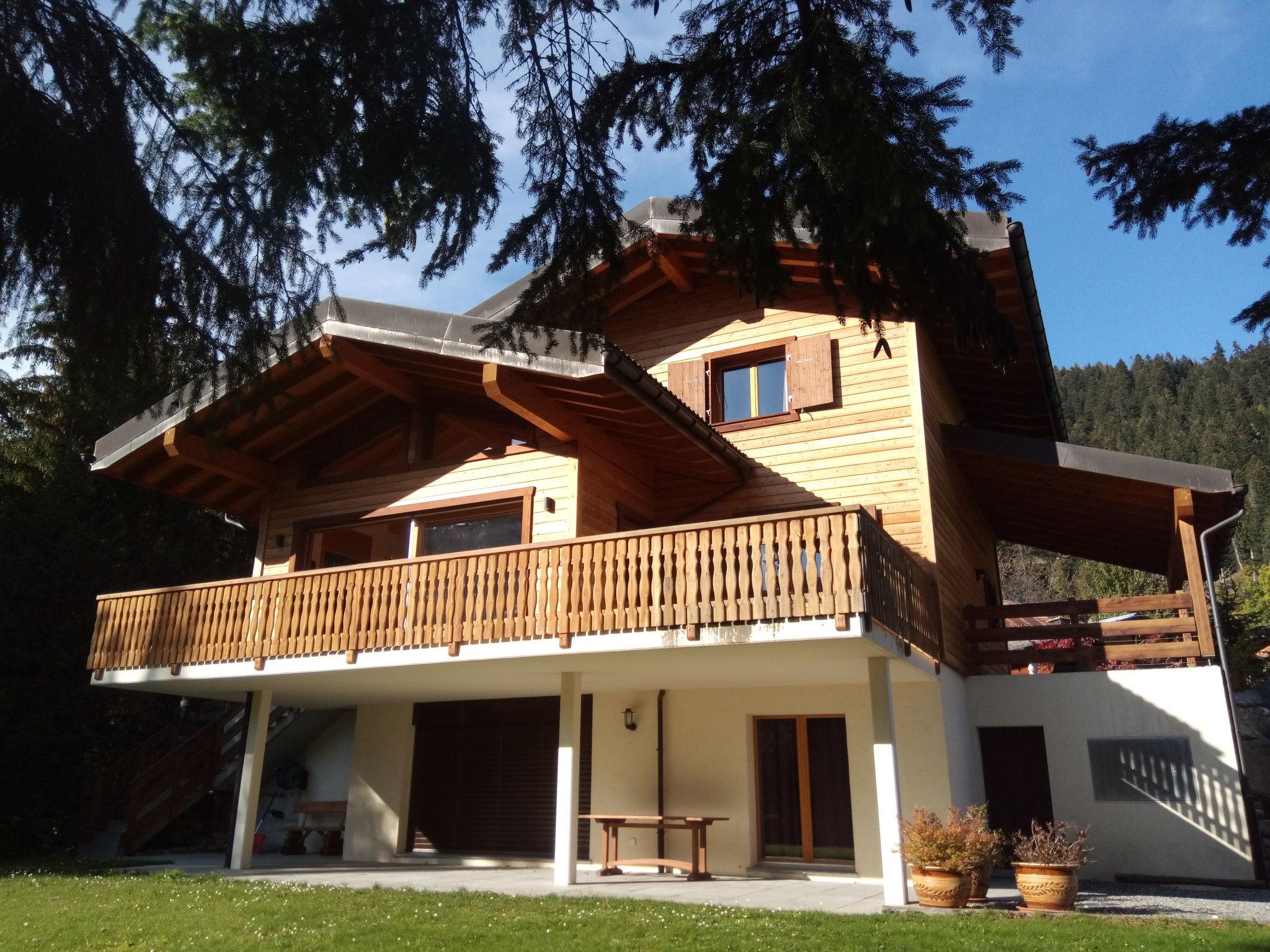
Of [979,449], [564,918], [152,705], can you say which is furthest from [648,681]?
[152,705]

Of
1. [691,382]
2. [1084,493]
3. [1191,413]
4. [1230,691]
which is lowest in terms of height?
[1230,691]

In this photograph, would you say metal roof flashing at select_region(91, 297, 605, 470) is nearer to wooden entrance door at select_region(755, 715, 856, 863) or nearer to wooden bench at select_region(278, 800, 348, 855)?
wooden entrance door at select_region(755, 715, 856, 863)

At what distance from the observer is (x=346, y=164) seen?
5047mm

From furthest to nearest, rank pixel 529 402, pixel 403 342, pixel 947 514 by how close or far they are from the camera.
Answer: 1. pixel 947 514
2. pixel 403 342
3. pixel 529 402

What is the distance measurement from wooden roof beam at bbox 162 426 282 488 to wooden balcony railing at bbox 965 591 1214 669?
10162mm

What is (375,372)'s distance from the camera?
539 inches

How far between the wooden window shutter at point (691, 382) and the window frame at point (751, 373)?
0.06m

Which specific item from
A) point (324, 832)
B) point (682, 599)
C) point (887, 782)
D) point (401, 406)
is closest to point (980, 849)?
point (887, 782)

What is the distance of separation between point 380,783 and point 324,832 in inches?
56.7

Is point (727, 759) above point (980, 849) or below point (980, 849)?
above

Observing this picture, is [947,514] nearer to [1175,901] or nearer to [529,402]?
[1175,901]

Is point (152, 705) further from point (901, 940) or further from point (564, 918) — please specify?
point (901, 940)

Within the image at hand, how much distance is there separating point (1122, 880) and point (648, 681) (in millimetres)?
6099

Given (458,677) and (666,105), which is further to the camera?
(458,677)
